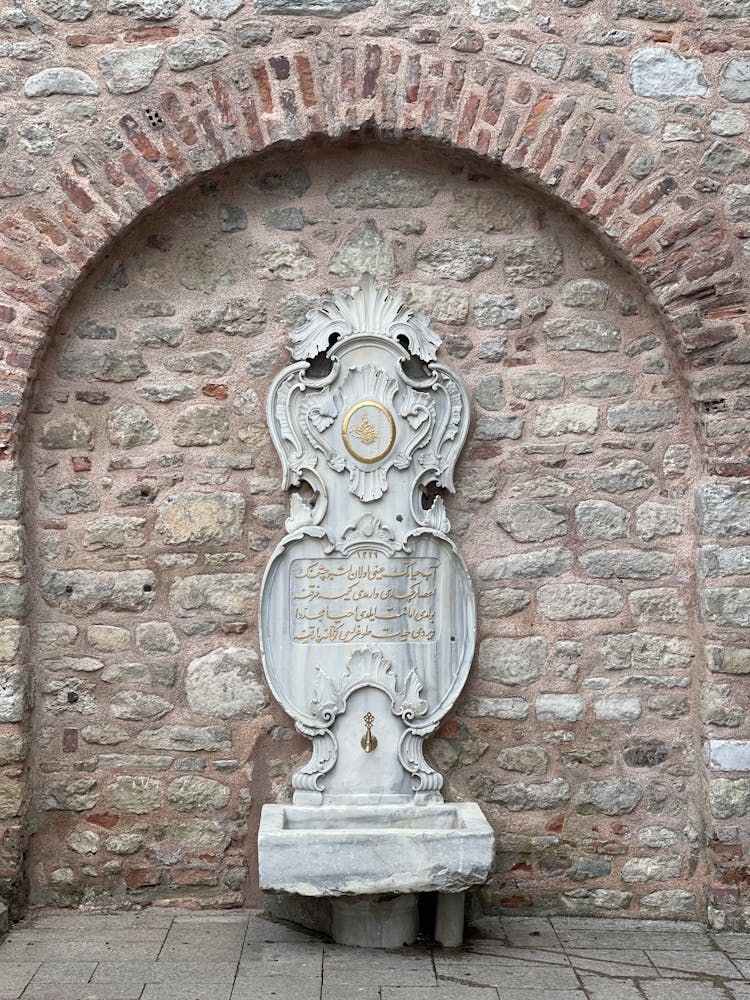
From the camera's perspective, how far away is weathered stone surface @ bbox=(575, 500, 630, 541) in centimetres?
441

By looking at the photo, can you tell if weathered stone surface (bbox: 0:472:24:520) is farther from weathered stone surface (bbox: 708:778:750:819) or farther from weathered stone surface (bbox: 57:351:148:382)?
weathered stone surface (bbox: 708:778:750:819)

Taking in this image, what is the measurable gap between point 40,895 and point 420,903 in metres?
1.51

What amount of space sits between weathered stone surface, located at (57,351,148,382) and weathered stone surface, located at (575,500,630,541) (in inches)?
74.1

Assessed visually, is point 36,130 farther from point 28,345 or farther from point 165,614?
point 165,614

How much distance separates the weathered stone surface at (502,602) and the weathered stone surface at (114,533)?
4.59ft

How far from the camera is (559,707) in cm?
438

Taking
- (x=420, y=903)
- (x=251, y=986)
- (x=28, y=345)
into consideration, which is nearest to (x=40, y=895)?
(x=251, y=986)

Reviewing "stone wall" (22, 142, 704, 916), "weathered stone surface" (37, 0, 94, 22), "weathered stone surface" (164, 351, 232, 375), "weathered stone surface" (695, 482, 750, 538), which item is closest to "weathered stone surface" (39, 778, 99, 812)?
"stone wall" (22, 142, 704, 916)

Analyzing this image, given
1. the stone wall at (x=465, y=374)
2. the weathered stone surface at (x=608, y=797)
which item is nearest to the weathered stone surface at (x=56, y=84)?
the stone wall at (x=465, y=374)

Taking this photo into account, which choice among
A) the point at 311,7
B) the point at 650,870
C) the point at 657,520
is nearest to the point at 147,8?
the point at 311,7

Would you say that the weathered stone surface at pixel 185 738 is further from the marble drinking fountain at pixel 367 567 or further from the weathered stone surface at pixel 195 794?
the marble drinking fountain at pixel 367 567

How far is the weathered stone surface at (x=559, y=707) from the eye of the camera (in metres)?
4.37

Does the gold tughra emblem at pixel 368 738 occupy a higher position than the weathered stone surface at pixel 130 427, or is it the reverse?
the weathered stone surface at pixel 130 427

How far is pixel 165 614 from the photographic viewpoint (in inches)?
171
